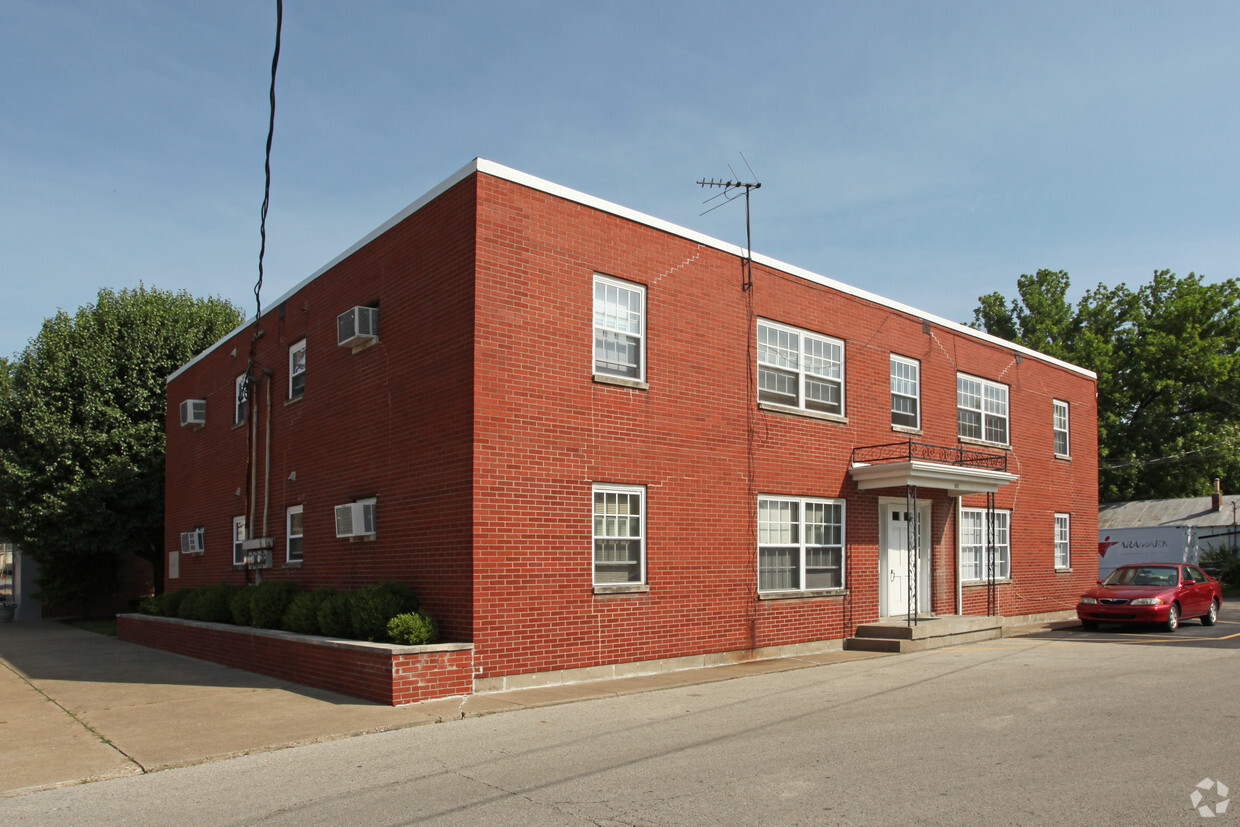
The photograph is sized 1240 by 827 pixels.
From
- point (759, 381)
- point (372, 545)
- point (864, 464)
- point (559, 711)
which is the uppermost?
point (759, 381)

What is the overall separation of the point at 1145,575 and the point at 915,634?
802 centimetres

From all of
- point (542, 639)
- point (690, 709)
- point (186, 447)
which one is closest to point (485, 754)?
point (690, 709)

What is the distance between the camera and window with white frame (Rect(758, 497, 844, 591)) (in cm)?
1556

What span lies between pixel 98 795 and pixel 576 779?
3748mm

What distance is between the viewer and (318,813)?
6562mm

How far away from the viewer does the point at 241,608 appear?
51.5ft

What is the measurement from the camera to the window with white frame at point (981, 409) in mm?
20703

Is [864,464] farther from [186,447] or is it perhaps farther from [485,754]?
[186,447]

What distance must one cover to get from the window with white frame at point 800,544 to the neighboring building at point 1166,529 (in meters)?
27.5

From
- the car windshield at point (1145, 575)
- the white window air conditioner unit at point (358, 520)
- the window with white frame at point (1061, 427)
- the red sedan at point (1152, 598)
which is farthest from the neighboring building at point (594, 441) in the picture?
the window with white frame at point (1061, 427)

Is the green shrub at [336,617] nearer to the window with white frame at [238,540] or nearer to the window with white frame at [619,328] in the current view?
the window with white frame at [619,328]

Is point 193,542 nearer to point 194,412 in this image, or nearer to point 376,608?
point 194,412

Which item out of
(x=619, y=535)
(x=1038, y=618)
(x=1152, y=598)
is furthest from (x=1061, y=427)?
(x=619, y=535)

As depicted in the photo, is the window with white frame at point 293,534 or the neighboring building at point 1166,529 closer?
the window with white frame at point 293,534
